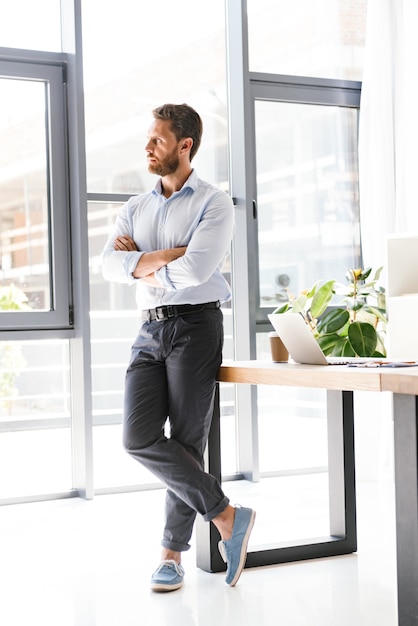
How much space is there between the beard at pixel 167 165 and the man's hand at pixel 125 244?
9.9 inches

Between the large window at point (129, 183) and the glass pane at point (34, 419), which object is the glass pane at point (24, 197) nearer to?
the large window at point (129, 183)

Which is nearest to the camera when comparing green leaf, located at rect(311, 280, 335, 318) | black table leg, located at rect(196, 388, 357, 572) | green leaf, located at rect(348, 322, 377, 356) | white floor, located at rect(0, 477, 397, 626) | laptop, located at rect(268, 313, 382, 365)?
white floor, located at rect(0, 477, 397, 626)

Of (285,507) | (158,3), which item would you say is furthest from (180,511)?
(158,3)

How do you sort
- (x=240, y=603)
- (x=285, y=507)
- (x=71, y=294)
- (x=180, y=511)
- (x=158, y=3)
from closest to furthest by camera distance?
(x=240, y=603) → (x=180, y=511) → (x=285, y=507) → (x=71, y=294) → (x=158, y=3)

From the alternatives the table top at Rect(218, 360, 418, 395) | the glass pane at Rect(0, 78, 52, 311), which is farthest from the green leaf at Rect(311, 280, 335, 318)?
the table top at Rect(218, 360, 418, 395)

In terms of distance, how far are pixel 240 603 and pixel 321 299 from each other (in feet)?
7.30

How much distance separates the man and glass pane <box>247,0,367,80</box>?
2250 millimetres

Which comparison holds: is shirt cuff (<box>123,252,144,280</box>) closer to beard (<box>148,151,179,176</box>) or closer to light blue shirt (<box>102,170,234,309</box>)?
light blue shirt (<box>102,170,234,309</box>)

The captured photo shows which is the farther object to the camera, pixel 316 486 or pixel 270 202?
pixel 270 202

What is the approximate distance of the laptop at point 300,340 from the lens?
284cm

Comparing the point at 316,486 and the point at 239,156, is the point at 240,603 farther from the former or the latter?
the point at 239,156

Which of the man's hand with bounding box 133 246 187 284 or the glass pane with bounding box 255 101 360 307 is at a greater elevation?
the glass pane with bounding box 255 101 360 307

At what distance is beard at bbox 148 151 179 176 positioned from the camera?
3105mm

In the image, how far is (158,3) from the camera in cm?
499
